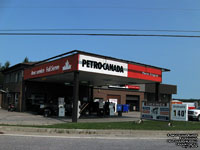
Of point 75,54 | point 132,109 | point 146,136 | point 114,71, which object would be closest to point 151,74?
point 114,71

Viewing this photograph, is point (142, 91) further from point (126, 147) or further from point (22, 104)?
point (126, 147)

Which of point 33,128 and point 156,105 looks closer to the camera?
point 33,128

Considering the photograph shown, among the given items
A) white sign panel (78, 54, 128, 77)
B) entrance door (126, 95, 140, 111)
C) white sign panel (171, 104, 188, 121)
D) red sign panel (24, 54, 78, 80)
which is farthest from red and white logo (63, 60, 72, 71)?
entrance door (126, 95, 140, 111)

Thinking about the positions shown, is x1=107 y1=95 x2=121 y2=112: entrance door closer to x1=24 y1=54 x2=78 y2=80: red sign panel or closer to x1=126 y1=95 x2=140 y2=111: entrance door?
x1=126 y1=95 x2=140 y2=111: entrance door

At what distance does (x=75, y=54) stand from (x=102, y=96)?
1917cm

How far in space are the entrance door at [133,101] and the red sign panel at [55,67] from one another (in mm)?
20239

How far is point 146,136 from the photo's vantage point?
11.4 meters

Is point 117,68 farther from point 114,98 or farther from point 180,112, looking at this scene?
point 114,98

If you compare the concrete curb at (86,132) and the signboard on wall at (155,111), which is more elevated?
the signboard on wall at (155,111)

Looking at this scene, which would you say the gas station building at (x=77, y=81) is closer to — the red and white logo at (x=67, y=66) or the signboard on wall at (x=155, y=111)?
the red and white logo at (x=67, y=66)

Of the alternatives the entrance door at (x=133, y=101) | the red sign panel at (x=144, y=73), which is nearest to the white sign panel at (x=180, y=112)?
the red sign panel at (x=144, y=73)

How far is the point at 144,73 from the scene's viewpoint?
21281 mm

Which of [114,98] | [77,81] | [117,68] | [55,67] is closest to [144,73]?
[117,68]

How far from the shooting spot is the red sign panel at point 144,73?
20172 mm
